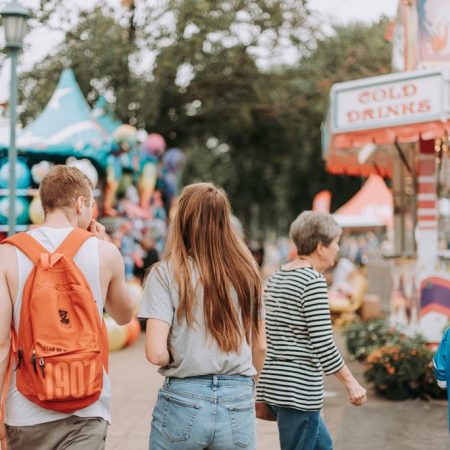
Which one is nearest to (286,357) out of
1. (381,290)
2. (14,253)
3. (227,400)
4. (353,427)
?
(227,400)

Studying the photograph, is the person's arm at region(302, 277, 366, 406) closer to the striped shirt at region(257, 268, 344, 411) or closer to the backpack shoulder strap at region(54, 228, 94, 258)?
the striped shirt at region(257, 268, 344, 411)

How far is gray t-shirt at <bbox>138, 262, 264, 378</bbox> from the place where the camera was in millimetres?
2859

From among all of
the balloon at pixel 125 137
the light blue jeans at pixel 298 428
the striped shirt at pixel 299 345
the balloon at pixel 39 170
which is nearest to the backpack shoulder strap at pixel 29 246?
the striped shirt at pixel 299 345

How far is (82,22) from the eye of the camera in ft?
51.1

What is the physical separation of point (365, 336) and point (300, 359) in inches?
247

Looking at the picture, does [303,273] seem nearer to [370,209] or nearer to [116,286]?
[116,286]

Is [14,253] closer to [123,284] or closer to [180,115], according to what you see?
[123,284]

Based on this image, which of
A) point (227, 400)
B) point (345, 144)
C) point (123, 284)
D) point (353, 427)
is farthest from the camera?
point (345, 144)

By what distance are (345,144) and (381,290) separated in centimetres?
817

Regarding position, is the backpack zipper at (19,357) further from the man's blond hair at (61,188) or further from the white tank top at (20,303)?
the man's blond hair at (61,188)

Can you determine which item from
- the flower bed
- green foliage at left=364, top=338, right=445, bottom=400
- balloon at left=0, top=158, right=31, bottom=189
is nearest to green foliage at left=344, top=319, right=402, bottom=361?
the flower bed

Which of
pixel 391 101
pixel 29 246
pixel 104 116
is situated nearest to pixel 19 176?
pixel 104 116

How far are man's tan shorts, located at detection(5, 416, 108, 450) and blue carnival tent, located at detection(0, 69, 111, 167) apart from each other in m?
9.22

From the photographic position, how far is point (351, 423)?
6.76 metres
